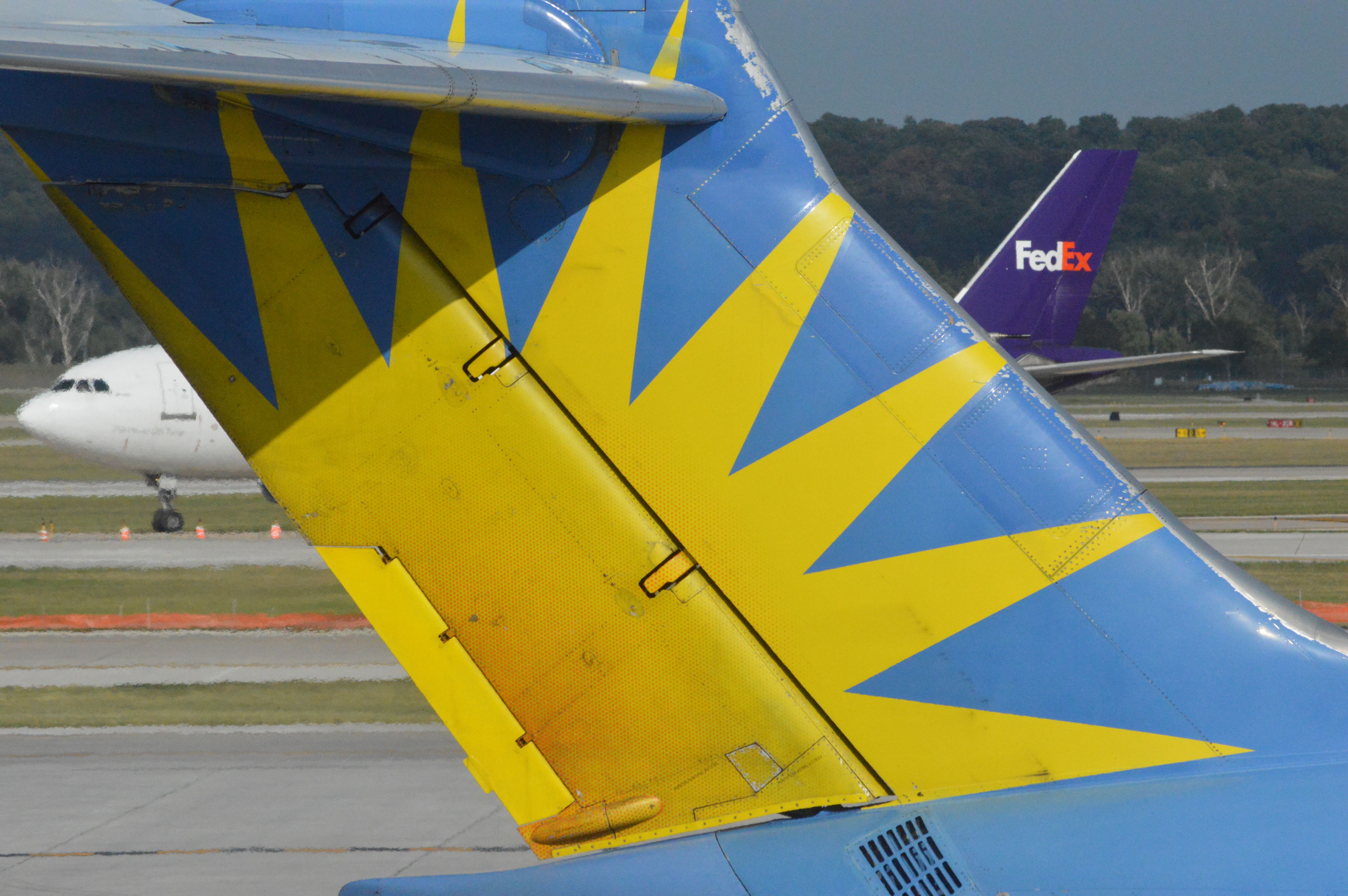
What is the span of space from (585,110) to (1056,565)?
1701 millimetres

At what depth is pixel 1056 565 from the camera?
3.79 meters

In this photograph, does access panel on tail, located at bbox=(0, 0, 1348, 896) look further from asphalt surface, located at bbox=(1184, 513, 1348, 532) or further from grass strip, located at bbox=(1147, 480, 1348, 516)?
grass strip, located at bbox=(1147, 480, 1348, 516)

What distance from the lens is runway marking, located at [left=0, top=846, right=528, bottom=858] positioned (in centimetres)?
991

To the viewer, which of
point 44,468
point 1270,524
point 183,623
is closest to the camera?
point 183,623

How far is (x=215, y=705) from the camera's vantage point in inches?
594

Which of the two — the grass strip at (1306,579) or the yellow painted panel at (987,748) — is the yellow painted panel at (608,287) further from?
the grass strip at (1306,579)

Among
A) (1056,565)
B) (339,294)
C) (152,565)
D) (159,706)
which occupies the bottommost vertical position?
(1056,565)

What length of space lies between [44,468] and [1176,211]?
111441 mm

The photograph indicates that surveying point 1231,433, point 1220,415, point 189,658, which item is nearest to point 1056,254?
point 189,658

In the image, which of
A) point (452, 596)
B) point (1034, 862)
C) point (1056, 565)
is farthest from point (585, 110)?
point (1034, 862)

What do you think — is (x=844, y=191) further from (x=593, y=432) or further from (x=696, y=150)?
(x=593, y=432)

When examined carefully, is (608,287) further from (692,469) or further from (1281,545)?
(1281,545)

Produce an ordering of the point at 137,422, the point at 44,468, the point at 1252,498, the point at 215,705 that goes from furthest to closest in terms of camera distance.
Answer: the point at 44,468 → the point at 1252,498 → the point at 137,422 → the point at 215,705

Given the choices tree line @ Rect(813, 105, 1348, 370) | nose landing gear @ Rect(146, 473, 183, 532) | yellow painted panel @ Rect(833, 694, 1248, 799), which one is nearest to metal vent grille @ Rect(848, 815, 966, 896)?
yellow painted panel @ Rect(833, 694, 1248, 799)
